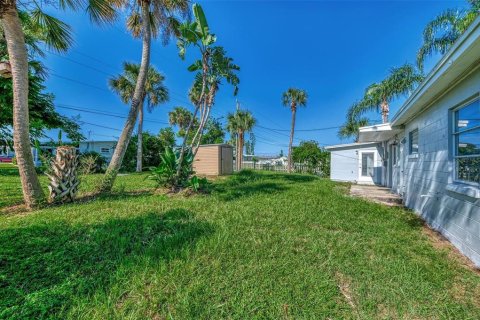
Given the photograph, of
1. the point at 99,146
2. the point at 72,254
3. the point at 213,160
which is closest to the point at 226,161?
the point at 213,160

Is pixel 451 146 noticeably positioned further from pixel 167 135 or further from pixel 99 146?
pixel 99 146

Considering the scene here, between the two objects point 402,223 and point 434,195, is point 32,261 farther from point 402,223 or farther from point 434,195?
point 434,195

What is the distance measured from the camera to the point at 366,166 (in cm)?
1195

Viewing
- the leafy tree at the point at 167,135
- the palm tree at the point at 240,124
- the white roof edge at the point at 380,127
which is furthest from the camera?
the leafy tree at the point at 167,135

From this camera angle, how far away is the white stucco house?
273 centimetres

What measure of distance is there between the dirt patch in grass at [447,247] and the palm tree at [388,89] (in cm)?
1007

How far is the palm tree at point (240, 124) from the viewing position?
21.4m

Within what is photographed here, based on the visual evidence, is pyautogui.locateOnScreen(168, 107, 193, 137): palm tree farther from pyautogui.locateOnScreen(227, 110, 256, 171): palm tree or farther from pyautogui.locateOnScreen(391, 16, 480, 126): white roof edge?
pyautogui.locateOnScreen(391, 16, 480, 126): white roof edge

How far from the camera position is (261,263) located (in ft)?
7.57

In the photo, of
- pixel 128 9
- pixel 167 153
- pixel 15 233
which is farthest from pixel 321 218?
pixel 128 9

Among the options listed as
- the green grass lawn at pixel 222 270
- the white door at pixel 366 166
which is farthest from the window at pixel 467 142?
the white door at pixel 366 166

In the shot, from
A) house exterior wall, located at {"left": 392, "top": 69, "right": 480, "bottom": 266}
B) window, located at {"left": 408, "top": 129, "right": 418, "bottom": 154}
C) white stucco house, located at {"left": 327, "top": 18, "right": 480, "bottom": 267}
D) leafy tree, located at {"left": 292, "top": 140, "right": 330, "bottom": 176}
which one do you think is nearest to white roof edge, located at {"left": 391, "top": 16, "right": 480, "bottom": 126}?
white stucco house, located at {"left": 327, "top": 18, "right": 480, "bottom": 267}

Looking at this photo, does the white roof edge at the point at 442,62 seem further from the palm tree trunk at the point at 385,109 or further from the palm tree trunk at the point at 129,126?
the palm tree trunk at the point at 385,109

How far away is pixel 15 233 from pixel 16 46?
12.5 feet
